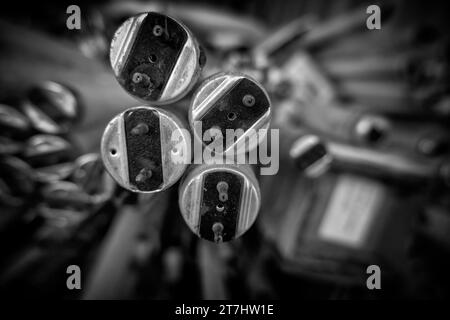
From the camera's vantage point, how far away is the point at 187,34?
0.38 m

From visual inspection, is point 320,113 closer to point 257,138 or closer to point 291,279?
point 257,138

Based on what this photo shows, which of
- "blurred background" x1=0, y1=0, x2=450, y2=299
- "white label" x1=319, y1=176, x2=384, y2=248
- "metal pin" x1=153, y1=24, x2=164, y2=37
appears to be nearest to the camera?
"metal pin" x1=153, y1=24, x2=164, y2=37

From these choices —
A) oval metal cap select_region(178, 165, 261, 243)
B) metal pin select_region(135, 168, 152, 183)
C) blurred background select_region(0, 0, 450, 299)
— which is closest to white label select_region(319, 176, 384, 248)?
blurred background select_region(0, 0, 450, 299)

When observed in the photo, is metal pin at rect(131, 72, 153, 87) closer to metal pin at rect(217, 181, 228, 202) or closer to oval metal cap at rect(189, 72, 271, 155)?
oval metal cap at rect(189, 72, 271, 155)

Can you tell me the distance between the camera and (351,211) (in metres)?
0.92

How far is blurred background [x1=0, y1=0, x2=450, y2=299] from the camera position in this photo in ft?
2.59

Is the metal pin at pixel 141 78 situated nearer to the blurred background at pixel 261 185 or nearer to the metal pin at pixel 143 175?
the metal pin at pixel 143 175

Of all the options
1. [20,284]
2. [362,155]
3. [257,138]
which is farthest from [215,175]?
[20,284]

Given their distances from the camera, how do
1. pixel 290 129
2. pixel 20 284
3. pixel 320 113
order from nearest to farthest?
1. pixel 290 129
2. pixel 320 113
3. pixel 20 284

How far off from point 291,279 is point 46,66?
126cm

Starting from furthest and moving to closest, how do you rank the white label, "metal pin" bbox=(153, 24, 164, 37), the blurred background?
the white label < the blurred background < "metal pin" bbox=(153, 24, 164, 37)

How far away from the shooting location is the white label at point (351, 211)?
0.91 metres

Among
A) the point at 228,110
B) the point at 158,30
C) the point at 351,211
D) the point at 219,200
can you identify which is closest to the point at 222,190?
the point at 219,200

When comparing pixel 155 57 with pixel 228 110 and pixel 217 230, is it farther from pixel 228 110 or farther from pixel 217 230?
pixel 217 230
